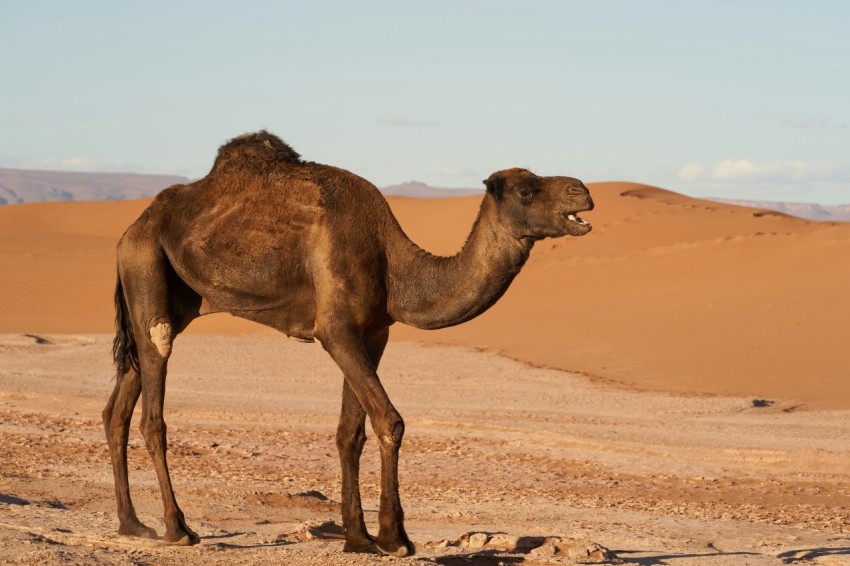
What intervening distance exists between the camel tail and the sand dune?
14.5m

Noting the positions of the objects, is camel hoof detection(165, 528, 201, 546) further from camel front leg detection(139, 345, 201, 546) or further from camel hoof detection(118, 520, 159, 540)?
camel hoof detection(118, 520, 159, 540)

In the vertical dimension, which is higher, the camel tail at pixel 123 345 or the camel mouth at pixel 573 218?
the camel mouth at pixel 573 218

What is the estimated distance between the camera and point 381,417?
25.2 ft

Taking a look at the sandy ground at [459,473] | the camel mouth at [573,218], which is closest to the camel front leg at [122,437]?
the sandy ground at [459,473]

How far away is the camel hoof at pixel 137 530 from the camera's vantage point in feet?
28.5

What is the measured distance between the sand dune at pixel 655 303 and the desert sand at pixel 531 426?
0.37 ft

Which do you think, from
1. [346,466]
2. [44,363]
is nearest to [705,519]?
[346,466]

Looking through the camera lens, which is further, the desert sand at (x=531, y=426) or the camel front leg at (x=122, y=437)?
the desert sand at (x=531, y=426)

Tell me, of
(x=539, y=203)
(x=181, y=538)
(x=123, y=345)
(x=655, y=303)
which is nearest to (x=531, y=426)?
(x=123, y=345)

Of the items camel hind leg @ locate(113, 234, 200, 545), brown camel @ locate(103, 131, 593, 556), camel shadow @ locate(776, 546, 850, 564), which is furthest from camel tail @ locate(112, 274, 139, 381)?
camel shadow @ locate(776, 546, 850, 564)

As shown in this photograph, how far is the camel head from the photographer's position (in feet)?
24.8

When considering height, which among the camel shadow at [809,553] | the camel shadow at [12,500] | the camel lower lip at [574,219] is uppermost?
the camel lower lip at [574,219]

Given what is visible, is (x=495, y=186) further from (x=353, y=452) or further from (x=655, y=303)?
(x=655, y=303)

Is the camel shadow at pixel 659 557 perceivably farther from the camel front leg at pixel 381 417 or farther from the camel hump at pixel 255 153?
the camel hump at pixel 255 153
